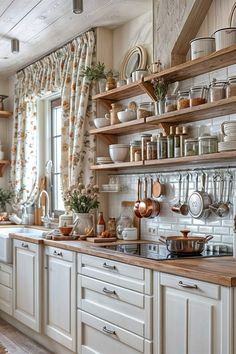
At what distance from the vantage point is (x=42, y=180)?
19.3 ft

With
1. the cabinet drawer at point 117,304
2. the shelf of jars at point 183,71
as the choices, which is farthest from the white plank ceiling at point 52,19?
the cabinet drawer at point 117,304

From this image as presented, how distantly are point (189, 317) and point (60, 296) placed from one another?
1615 millimetres

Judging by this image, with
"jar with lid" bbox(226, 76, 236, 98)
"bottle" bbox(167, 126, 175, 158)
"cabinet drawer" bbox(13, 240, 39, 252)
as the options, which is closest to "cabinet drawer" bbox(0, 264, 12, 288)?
"cabinet drawer" bbox(13, 240, 39, 252)

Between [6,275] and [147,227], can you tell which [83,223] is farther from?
[6,275]

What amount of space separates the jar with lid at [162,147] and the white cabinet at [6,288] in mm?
2068

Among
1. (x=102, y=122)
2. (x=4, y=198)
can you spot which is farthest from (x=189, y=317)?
(x=4, y=198)

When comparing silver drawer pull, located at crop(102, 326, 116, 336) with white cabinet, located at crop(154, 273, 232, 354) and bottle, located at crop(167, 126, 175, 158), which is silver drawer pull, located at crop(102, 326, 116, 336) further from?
bottle, located at crop(167, 126, 175, 158)

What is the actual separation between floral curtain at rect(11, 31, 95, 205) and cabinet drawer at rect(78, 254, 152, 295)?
1.16 meters

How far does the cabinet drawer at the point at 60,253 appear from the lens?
3.85m

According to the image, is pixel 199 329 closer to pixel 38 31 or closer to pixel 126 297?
pixel 126 297

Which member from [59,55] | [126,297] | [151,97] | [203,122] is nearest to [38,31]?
[59,55]

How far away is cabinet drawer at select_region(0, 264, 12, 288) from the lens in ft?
16.1

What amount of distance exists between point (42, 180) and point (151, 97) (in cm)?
241

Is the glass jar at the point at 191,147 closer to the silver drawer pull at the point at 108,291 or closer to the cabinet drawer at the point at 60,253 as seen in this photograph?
the silver drawer pull at the point at 108,291
